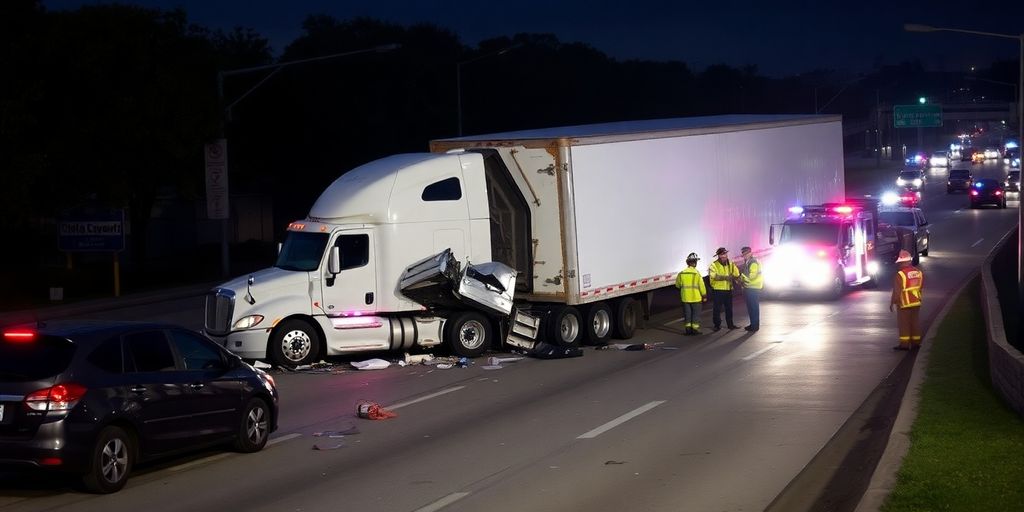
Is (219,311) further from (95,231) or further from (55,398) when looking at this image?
(95,231)

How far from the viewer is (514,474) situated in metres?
12.6

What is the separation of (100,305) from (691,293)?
1844cm

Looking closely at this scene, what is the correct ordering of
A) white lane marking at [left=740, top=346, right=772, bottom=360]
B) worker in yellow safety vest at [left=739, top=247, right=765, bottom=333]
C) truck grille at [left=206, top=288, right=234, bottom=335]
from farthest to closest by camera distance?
worker in yellow safety vest at [left=739, top=247, right=765, bottom=333] → white lane marking at [left=740, top=346, right=772, bottom=360] → truck grille at [left=206, top=288, right=234, bottom=335]

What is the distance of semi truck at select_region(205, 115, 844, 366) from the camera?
68.7 feet

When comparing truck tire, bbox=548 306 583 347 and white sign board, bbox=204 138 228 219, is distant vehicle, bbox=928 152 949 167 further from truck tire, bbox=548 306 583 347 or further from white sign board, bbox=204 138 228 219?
truck tire, bbox=548 306 583 347

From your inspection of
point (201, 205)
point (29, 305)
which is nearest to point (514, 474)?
point (29, 305)

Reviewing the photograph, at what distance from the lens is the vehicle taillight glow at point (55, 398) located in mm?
11164

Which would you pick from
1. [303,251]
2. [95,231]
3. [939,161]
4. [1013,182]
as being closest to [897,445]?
[303,251]

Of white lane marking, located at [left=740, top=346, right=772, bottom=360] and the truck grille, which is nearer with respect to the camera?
the truck grille

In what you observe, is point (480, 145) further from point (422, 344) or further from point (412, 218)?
point (422, 344)

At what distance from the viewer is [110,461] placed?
11.8m

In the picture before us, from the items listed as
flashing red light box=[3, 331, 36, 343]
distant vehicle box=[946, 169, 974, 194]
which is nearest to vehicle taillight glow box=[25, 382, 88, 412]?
flashing red light box=[3, 331, 36, 343]

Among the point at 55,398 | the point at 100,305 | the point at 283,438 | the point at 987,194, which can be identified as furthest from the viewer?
the point at 987,194

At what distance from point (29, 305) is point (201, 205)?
2060 centimetres
